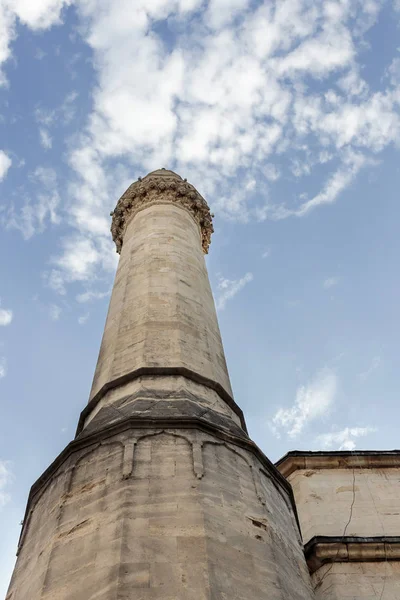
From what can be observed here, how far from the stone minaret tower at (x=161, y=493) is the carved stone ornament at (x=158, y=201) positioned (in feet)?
17.2

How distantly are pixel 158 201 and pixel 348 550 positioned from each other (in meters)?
8.96

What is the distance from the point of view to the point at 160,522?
5.37m

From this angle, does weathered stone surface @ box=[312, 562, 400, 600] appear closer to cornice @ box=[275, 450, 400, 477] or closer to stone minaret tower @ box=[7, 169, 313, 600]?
stone minaret tower @ box=[7, 169, 313, 600]

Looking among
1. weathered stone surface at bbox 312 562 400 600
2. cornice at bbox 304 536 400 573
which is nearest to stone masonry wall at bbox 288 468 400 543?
cornice at bbox 304 536 400 573

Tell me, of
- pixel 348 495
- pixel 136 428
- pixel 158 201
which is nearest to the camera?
pixel 136 428

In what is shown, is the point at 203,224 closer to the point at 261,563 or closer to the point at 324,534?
the point at 324,534

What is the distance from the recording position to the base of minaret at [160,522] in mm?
4887

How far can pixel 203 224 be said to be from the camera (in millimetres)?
15367

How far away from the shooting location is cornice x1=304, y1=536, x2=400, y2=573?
8.04m

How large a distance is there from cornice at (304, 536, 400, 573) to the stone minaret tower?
2.98ft

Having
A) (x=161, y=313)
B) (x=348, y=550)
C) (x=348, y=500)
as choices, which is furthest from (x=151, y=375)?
(x=348, y=500)

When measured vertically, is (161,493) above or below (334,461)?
below

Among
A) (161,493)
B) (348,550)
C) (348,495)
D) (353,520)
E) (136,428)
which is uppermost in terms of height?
(348,495)

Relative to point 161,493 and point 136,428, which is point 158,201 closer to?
point 136,428
